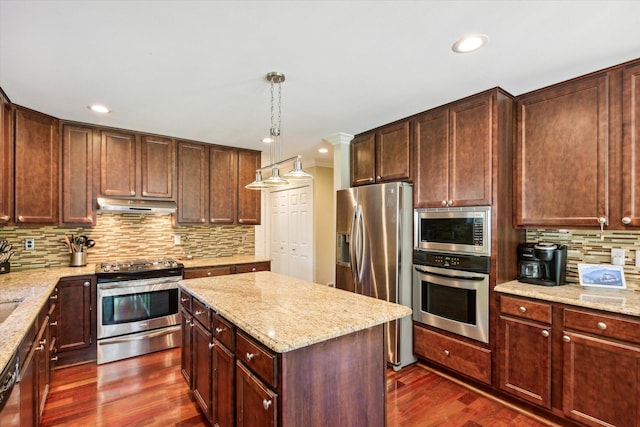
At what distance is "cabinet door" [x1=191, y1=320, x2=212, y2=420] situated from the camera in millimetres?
2014

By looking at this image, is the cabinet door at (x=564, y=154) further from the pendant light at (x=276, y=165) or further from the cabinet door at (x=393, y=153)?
the pendant light at (x=276, y=165)

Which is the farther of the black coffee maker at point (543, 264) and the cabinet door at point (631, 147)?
the black coffee maker at point (543, 264)

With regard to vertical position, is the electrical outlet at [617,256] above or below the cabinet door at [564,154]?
below

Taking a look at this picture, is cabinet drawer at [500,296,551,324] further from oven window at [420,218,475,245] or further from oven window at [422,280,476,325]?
oven window at [420,218,475,245]

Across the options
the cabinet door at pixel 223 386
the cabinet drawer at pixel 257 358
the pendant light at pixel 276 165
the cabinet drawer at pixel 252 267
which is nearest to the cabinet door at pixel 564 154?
the pendant light at pixel 276 165

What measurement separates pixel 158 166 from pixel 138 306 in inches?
61.5

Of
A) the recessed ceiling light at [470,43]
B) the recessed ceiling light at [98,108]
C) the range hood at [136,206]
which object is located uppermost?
the recessed ceiling light at [470,43]

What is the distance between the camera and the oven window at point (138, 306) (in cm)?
312

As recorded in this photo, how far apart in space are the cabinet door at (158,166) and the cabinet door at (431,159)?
2.76 meters

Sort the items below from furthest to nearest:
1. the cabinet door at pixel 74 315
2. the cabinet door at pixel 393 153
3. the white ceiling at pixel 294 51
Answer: the cabinet door at pixel 393 153
the cabinet door at pixel 74 315
the white ceiling at pixel 294 51

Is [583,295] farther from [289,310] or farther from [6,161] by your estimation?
[6,161]

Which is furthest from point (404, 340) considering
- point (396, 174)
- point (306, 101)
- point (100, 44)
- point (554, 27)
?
point (100, 44)

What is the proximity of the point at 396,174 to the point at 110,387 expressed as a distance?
10.2 feet

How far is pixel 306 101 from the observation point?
8.79 ft
